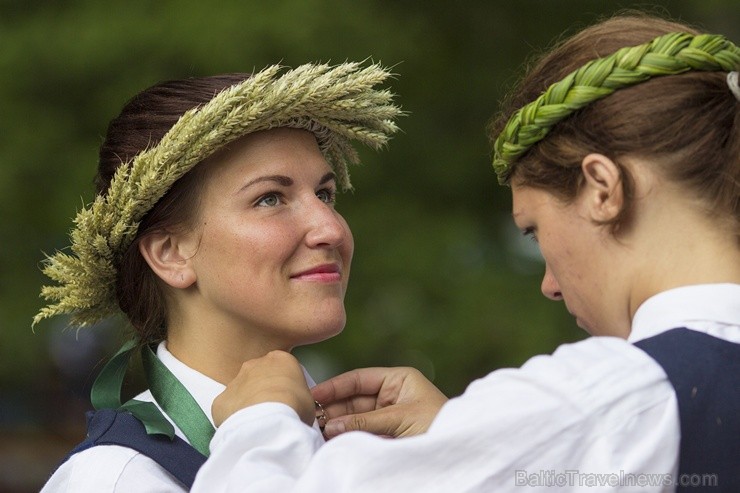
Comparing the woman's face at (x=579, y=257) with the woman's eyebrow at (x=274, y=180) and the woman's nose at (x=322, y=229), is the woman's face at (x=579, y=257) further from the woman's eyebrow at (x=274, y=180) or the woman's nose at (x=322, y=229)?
the woman's eyebrow at (x=274, y=180)

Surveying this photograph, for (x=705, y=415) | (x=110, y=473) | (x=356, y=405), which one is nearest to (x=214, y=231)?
(x=356, y=405)

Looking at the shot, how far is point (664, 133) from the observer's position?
2264 millimetres

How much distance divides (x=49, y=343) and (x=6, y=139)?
53.2 inches

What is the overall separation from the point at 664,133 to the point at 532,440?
69cm

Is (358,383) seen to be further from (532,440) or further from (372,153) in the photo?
(372,153)

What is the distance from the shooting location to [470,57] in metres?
6.51

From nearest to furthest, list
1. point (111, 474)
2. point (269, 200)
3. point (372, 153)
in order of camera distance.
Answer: point (111, 474) → point (269, 200) → point (372, 153)

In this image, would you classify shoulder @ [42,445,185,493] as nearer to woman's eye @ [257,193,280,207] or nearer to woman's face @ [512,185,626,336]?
woman's eye @ [257,193,280,207]

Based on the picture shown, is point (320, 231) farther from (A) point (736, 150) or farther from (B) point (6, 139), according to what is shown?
(B) point (6, 139)

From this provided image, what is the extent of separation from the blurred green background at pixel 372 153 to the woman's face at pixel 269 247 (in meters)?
2.61

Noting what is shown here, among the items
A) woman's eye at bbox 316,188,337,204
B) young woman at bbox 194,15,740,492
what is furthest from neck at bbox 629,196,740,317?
woman's eye at bbox 316,188,337,204

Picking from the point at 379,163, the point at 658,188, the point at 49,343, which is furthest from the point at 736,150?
the point at 49,343

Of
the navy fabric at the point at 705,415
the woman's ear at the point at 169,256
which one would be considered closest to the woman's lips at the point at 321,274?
the woman's ear at the point at 169,256

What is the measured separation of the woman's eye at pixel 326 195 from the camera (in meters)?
3.20
